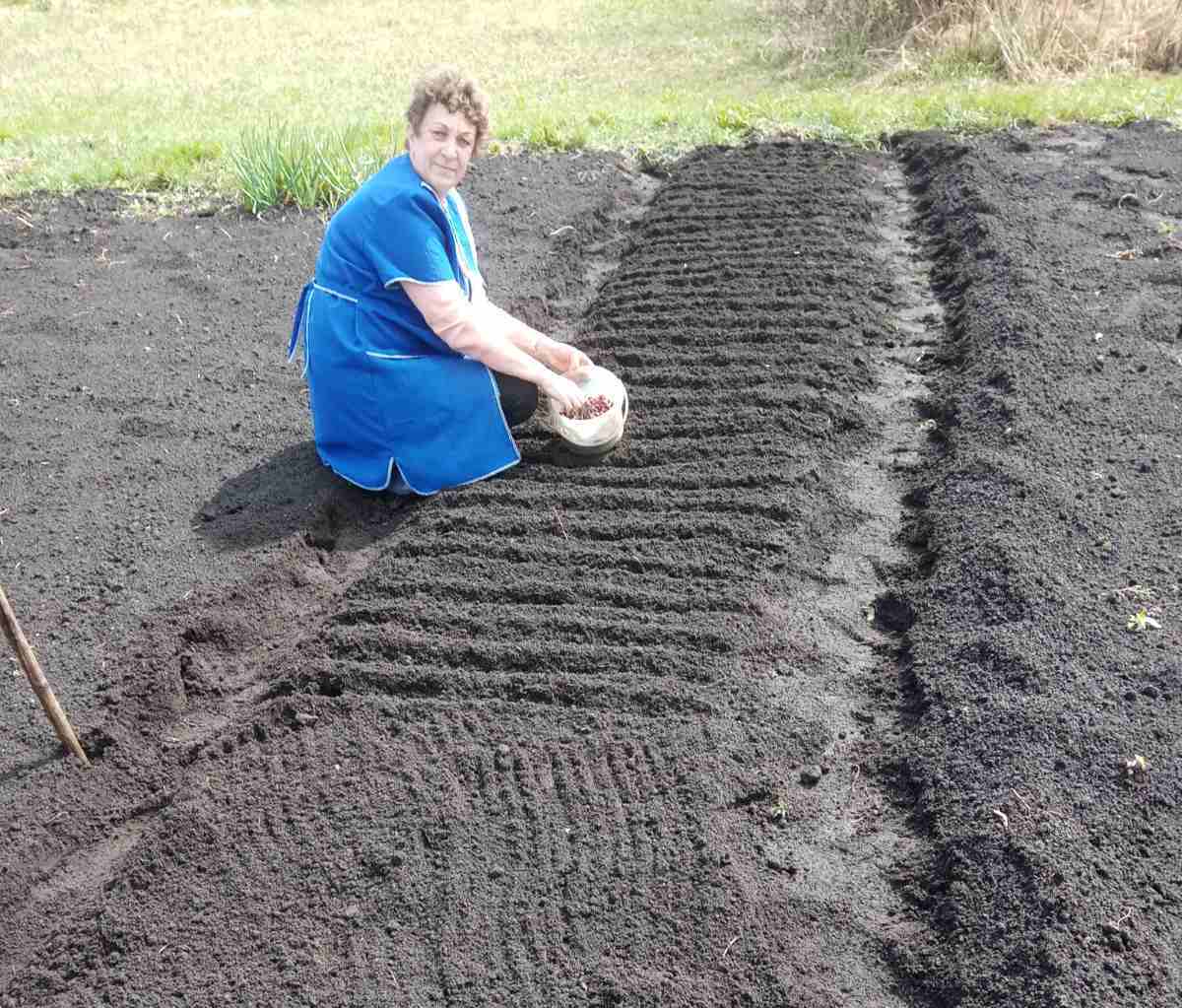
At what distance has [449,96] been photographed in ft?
12.4

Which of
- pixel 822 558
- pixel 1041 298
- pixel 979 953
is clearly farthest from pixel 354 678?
pixel 1041 298

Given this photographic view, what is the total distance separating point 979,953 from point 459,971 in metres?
1.16

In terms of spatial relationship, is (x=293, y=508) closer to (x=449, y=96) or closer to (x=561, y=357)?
(x=561, y=357)

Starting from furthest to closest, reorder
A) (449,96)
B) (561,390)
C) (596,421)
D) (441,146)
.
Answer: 1. (596,421)
2. (561,390)
3. (441,146)
4. (449,96)

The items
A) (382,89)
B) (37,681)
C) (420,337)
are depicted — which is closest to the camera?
(37,681)

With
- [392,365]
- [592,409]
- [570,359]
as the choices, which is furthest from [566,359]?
[392,365]

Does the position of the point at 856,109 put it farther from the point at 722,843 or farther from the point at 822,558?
the point at 722,843

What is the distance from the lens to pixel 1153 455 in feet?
14.1

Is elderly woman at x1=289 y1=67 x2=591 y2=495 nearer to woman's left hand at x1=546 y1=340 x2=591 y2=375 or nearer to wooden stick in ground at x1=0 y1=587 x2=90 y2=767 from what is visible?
woman's left hand at x1=546 y1=340 x2=591 y2=375

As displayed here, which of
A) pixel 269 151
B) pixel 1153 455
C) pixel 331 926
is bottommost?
pixel 1153 455

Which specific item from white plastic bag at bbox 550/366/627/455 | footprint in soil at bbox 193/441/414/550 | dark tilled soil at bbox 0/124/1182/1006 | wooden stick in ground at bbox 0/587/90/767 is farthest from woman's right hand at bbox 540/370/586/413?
wooden stick in ground at bbox 0/587/90/767

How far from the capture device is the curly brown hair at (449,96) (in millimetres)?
3779

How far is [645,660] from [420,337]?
154cm

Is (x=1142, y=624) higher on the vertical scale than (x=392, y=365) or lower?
lower
